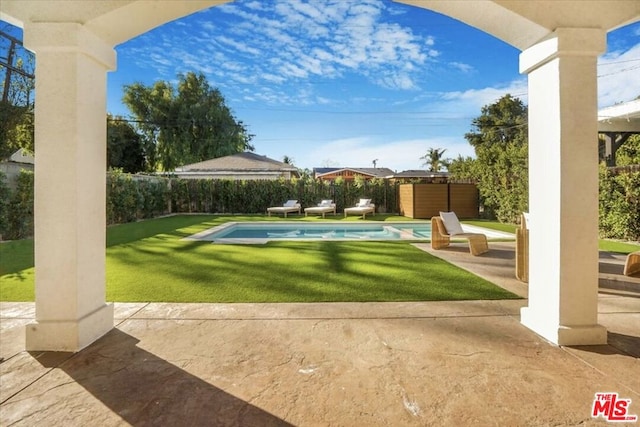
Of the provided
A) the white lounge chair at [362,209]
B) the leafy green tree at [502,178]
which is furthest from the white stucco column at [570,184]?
the white lounge chair at [362,209]

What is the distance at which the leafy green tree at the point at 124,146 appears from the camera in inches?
1219

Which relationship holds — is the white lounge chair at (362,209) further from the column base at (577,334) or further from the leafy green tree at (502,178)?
the column base at (577,334)

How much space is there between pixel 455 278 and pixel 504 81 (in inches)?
1000

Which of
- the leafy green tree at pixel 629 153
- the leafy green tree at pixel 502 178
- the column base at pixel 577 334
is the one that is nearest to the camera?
the column base at pixel 577 334

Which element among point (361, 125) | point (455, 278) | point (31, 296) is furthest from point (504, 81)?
point (31, 296)

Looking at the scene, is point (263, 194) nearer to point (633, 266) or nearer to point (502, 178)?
point (502, 178)

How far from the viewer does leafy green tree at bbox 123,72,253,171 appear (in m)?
32.4

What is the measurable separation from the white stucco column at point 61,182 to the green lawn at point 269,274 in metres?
1.34

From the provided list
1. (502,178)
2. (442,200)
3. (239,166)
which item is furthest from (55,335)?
(239,166)

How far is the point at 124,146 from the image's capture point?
32125mm

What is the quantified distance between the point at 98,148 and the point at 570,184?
4198mm

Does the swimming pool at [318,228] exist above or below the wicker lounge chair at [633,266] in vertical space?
above

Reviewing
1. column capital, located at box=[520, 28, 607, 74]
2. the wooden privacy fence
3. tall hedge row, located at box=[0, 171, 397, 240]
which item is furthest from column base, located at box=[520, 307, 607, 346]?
tall hedge row, located at box=[0, 171, 397, 240]

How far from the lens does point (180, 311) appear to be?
370 centimetres
